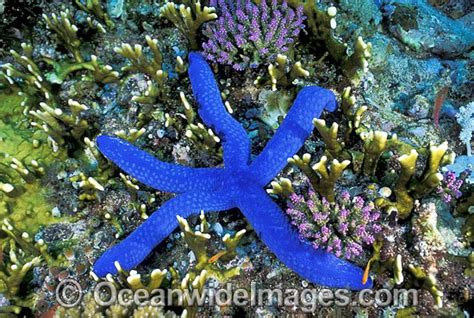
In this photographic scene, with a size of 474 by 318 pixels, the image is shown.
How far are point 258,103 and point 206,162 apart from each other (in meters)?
1.02

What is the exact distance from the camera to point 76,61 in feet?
19.1

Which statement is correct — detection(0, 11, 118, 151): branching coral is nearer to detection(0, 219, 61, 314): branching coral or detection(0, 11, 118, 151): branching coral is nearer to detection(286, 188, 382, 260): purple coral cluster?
detection(0, 219, 61, 314): branching coral

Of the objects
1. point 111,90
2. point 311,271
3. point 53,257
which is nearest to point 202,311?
point 311,271

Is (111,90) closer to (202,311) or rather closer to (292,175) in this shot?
(292,175)

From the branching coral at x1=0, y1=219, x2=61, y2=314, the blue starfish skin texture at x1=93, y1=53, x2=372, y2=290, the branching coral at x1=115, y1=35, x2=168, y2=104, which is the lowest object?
the branching coral at x1=0, y1=219, x2=61, y2=314

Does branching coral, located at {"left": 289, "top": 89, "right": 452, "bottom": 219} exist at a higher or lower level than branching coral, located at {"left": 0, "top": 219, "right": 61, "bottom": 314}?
higher

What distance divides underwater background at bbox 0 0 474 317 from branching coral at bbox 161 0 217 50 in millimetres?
22

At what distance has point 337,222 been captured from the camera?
12.2ft

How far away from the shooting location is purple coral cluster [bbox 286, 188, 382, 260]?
3590 mm

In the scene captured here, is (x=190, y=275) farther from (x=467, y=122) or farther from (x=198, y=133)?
(x=467, y=122)

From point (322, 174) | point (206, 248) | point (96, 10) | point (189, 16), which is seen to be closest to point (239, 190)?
point (206, 248)

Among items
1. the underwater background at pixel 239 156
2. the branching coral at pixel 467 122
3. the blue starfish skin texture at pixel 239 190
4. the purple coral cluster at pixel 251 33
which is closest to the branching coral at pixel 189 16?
the underwater background at pixel 239 156

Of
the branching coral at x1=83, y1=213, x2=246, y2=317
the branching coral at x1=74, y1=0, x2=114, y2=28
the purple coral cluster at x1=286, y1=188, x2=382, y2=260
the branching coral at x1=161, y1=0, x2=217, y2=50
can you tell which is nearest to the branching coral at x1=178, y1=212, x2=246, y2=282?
the branching coral at x1=83, y1=213, x2=246, y2=317

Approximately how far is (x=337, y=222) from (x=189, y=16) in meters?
3.24
